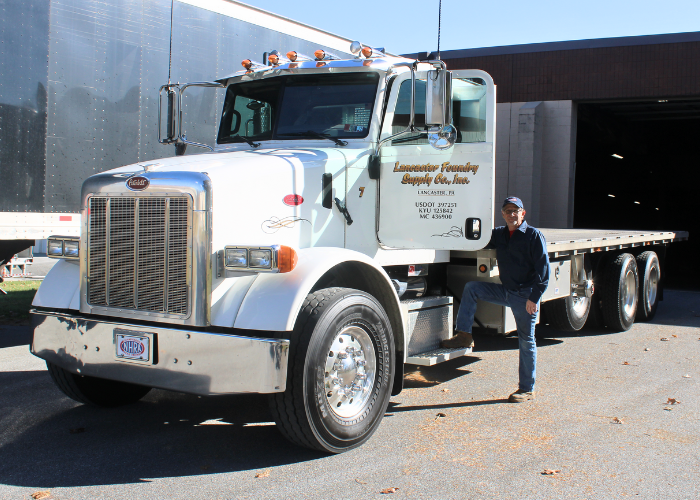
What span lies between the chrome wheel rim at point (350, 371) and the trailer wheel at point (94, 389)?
1906 millimetres

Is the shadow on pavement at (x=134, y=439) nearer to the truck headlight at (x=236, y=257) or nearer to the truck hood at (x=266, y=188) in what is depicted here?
the truck headlight at (x=236, y=257)

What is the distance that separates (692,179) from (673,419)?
86.3 ft

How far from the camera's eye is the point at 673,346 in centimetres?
816

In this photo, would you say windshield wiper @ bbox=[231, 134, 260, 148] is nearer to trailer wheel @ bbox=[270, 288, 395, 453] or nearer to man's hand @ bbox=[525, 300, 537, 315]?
trailer wheel @ bbox=[270, 288, 395, 453]

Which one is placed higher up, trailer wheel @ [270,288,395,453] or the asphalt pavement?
trailer wheel @ [270,288,395,453]

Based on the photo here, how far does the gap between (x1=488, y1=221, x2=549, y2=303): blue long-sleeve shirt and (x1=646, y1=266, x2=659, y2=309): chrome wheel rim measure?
17.0ft

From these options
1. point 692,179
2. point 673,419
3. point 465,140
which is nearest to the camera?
point 673,419

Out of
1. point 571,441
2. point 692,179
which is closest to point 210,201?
point 571,441

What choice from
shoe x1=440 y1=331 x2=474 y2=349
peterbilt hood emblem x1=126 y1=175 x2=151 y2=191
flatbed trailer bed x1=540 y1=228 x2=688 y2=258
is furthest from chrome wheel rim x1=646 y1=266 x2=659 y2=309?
peterbilt hood emblem x1=126 y1=175 x2=151 y2=191

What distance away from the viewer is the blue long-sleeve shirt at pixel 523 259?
5609mm

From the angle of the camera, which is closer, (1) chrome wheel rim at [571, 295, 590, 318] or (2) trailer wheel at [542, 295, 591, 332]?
(2) trailer wheel at [542, 295, 591, 332]

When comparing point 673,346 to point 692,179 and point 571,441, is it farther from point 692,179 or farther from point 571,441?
point 692,179

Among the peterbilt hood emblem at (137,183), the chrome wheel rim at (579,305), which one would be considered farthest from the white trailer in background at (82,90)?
the chrome wheel rim at (579,305)

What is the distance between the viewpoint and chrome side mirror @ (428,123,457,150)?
4.86 m
